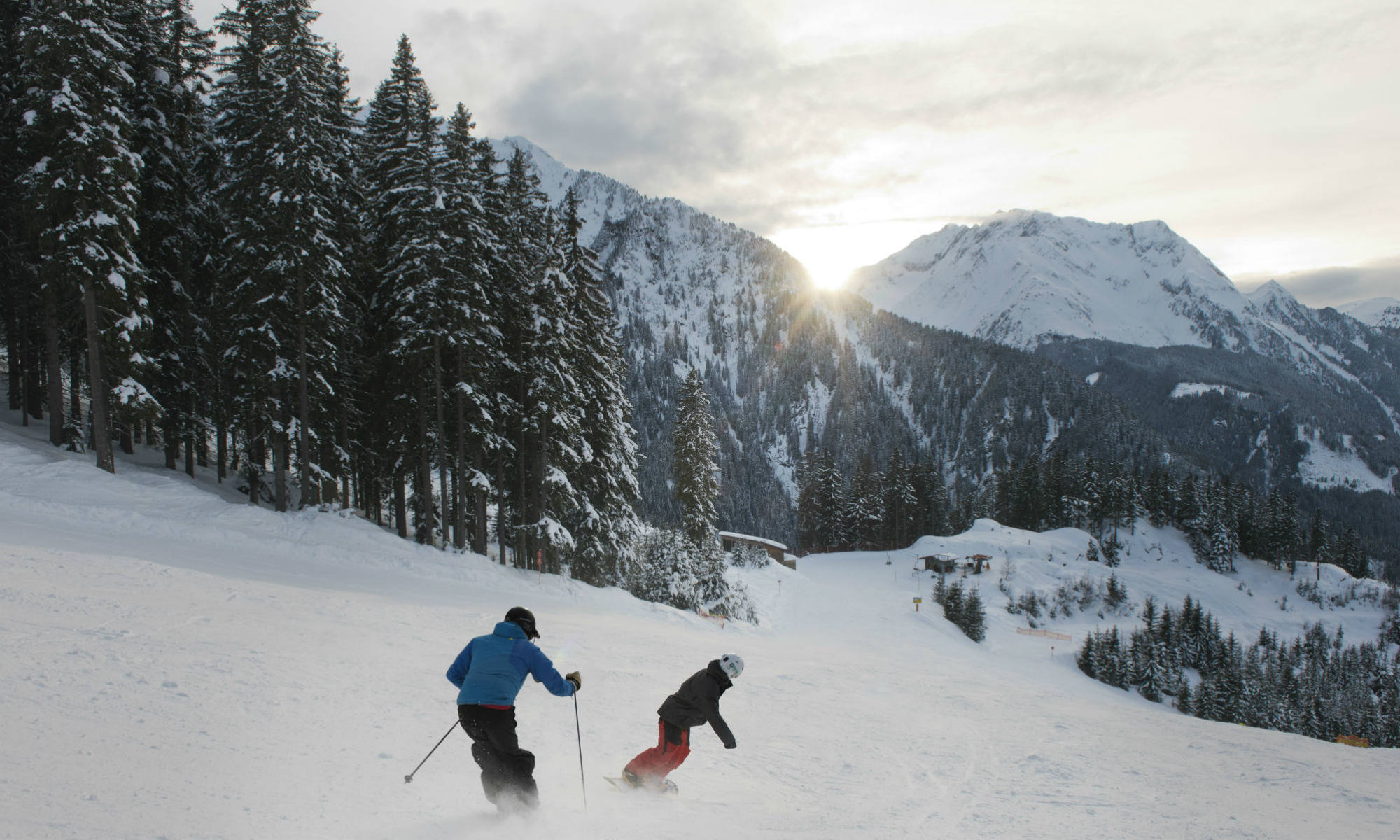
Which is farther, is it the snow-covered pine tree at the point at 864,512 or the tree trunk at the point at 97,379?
the snow-covered pine tree at the point at 864,512

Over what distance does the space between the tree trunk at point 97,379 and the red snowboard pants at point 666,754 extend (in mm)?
21238

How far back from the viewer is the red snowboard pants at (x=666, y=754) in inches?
296

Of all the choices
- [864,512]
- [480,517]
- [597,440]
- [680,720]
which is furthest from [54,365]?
[864,512]

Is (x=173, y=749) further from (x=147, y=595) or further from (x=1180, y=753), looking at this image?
(x=1180, y=753)

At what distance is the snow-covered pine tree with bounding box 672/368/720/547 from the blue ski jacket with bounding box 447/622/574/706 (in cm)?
3573

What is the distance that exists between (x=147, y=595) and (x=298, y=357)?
11.4 metres

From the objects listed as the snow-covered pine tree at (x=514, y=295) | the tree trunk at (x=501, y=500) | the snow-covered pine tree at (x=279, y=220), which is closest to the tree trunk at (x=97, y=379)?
the snow-covered pine tree at (x=279, y=220)

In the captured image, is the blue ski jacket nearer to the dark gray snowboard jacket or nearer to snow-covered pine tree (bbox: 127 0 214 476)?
the dark gray snowboard jacket

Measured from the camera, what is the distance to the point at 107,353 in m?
20.1

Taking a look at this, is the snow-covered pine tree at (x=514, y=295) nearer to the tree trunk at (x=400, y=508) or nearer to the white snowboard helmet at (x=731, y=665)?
the tree trunk at (x=400, y=508)

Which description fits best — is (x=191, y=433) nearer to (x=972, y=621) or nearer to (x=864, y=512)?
(x=972, y=621)

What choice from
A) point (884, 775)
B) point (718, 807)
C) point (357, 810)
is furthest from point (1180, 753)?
point (357, 810)

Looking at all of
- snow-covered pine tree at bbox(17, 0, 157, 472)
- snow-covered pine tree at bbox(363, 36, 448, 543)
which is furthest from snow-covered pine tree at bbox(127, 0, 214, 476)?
snow-covered pine tree at bbox(363, 36, 448, 543)

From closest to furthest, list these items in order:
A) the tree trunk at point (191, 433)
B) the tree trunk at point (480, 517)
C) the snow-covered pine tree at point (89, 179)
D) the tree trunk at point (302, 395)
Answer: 1. the snow-covered pine tree at point (89, 179)
2. the tree trunk at point (302, 395)
3. the tree trunk at point (191, 433)
4. the tree trunk at point (480, 517)
